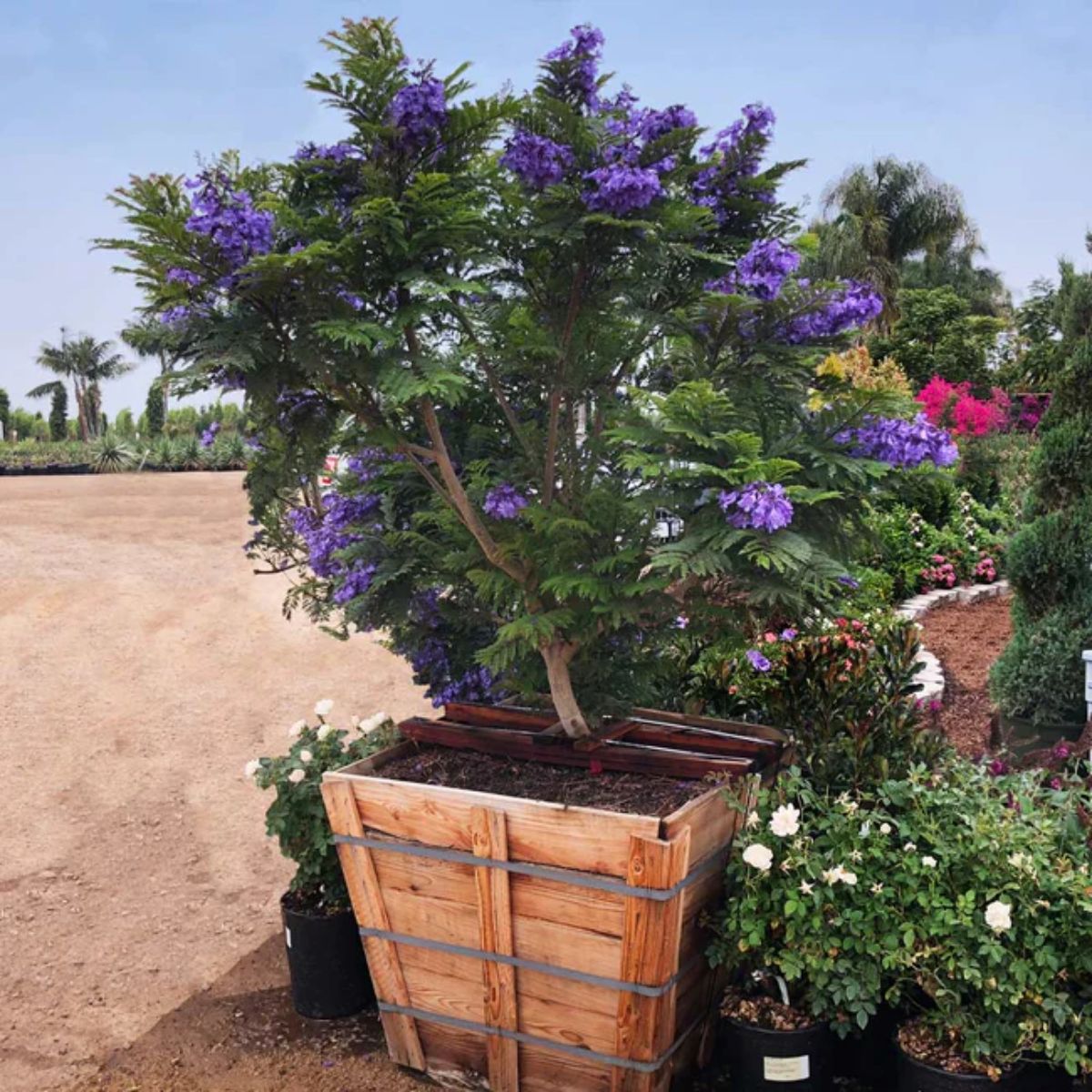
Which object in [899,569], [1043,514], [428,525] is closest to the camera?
[428,525]

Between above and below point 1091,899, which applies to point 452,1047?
below

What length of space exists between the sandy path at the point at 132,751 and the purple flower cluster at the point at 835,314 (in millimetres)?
2780

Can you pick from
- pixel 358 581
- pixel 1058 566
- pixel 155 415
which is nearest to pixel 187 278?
pixel 358 581

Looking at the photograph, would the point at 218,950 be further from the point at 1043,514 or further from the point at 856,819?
the point at 1043,514

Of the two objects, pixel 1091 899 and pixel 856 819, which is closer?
pixel 1091 899

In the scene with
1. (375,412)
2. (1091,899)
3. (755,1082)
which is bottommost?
(755,1082)

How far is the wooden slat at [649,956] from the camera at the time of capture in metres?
2.54

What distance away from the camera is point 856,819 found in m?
2.67

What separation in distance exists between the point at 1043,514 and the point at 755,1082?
12.3 feet

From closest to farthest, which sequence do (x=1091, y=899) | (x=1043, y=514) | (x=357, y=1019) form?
(x=1091, y=899) < (x=357, y=1019) < (x=1043, y=514)

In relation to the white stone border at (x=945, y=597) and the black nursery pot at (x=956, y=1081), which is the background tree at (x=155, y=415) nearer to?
A: the white stone border at (x=945, y=597)

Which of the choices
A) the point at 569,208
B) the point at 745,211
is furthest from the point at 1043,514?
the point at 569,208

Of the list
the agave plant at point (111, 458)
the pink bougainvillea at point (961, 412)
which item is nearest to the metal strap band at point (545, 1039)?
the pink bougainvillea at point (961, 412)

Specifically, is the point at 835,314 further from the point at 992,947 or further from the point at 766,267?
the point at 992,947
